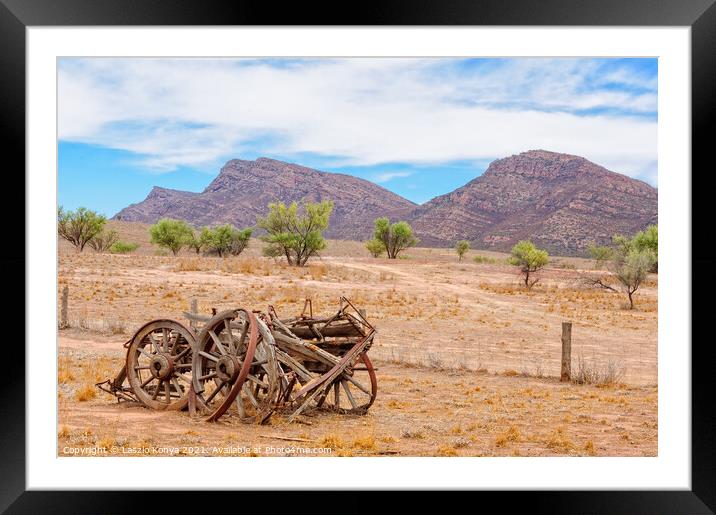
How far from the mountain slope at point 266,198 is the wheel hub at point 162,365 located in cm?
7224

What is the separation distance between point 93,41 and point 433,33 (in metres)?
2.95

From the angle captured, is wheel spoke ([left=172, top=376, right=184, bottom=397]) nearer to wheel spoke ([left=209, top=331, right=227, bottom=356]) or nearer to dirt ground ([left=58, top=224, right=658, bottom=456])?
dirt ground ([left=58, top=224, right=658, bottom=456])

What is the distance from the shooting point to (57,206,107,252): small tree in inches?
1614

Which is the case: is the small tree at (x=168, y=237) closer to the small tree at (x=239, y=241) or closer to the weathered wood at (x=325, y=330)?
the small tree at (x=239, y=241)

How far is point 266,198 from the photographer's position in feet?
310

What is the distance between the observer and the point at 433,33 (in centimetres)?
535

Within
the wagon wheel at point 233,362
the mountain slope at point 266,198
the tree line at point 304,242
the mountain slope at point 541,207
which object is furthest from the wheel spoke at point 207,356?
the mountain slope at point 266,198

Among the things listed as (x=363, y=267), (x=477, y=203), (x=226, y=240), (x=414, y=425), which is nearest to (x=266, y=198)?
(x=477, y=203)

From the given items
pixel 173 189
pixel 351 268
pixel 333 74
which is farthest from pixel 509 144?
pixel 351 268

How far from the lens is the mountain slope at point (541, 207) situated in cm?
6794

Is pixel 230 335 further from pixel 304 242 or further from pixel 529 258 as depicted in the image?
pixel 529 258

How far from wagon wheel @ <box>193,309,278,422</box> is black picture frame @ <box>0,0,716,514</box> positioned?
1905 millimetres

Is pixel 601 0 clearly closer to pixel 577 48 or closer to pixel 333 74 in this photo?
pixel 577 48

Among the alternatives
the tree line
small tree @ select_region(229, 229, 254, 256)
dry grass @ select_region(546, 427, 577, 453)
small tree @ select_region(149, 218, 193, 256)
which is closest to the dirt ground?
dry grass @ select_region(546, 427, 577, 453)
